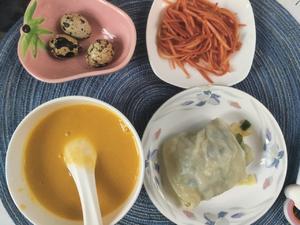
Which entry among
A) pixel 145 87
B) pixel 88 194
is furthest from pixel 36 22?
pixel 88 194

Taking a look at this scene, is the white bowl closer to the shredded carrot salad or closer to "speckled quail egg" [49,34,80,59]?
"speckled quail egg" [49,34,80,59]

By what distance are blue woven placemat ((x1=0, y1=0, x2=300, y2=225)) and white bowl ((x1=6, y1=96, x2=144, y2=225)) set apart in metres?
0.11

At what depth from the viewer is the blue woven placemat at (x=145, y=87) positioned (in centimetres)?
128

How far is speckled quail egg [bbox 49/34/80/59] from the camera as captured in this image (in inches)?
48.8

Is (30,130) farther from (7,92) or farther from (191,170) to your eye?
(191,170)

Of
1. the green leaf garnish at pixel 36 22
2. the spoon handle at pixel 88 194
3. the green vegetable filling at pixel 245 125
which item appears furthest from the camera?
the green vegetable filling at pixel 245 125

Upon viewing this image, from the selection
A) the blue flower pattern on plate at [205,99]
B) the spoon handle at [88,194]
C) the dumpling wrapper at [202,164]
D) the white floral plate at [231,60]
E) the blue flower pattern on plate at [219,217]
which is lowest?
the blue flower pattern on plate at [219,217]

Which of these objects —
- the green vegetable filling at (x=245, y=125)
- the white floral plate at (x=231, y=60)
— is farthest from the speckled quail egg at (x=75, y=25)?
the green vegetable filling at (x=245, y=125)

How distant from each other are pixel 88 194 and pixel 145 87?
315 mm

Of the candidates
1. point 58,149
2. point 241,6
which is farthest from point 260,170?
point 58,149

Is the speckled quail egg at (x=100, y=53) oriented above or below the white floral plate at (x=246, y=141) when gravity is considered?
above

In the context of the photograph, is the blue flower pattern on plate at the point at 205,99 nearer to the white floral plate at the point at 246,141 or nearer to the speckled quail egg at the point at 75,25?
the white floral plate at the point at 246,141

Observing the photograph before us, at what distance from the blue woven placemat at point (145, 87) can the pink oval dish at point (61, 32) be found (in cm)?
5

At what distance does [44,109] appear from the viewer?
1.16 metres
